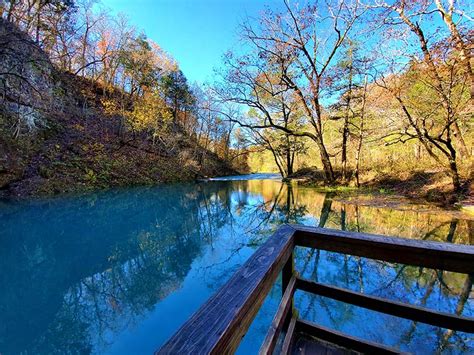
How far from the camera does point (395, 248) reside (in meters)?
1.28

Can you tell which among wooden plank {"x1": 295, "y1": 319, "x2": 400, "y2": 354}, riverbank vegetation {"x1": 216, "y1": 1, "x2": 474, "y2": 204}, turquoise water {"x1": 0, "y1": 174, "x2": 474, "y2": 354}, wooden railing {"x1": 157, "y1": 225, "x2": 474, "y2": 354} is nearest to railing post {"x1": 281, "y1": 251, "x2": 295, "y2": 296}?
wooden railing {"x1": 157, "y1": 225, "x2": 474, "y2": 354}

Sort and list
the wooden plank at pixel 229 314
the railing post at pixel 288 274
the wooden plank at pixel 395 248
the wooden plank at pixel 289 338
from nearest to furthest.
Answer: the wooden plank at pixel 229 314
the wooden plank at pixel 395 248
the wooden plank at pixel 289 338
the railing post at pixel 288 274

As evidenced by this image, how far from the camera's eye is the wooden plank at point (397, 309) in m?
1.21

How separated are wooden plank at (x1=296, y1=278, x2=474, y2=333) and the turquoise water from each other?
3.39ft

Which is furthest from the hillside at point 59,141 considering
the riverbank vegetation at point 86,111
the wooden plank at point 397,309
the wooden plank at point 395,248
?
the wooden plank at point 397,309

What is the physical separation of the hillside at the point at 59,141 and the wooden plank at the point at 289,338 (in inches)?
322

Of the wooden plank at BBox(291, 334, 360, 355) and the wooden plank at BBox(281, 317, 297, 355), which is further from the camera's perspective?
the wooden plank at BBox(291, 334, 360, 355)

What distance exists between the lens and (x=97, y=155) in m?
13.2

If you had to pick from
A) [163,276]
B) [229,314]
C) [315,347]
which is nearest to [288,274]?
[315,347]

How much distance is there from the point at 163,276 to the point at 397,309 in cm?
309

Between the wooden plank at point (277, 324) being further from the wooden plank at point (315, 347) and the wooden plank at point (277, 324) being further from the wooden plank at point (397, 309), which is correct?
the wooden plank at point (315, 347)

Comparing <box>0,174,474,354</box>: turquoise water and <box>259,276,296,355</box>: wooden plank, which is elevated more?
<box>259,276,296,355</box>: wooden plank

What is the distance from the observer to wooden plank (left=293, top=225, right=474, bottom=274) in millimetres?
1160

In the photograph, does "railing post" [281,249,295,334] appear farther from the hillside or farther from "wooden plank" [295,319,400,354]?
the hillside
